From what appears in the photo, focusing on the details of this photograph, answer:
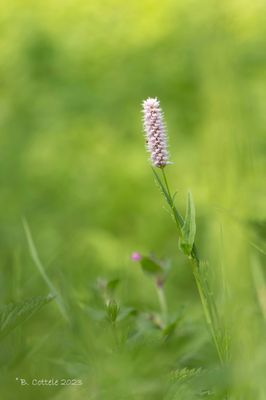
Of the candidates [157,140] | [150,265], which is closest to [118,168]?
[150,265]

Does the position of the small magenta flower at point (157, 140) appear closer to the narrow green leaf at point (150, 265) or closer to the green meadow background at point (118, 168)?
the green meadow background at point (118, 168)

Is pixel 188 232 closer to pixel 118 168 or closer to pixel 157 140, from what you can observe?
pixel 157 140

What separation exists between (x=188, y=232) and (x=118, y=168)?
1.86m

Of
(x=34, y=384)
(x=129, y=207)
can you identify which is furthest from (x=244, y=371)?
(x=129, y=207)

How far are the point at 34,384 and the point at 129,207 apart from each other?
1.84m

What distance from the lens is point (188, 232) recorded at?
2.54 ft

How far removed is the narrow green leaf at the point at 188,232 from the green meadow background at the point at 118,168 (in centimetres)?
3

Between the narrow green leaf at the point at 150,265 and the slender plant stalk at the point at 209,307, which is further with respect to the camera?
the narrow green leaf at the point at 150,265

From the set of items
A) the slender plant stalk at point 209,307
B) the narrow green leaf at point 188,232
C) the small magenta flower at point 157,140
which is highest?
the small magenta flower at point 157,140

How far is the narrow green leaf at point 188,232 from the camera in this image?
0.75m

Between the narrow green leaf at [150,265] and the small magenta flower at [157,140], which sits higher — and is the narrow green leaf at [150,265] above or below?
below

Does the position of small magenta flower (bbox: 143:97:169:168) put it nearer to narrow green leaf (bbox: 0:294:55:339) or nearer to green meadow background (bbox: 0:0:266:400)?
green meadow background (bbox: 0:0:266:400)

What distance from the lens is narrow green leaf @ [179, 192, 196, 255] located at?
753 mm

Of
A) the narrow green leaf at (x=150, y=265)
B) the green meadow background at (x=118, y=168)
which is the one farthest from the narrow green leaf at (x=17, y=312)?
the narrow green leaf at (x=150, y=265)
